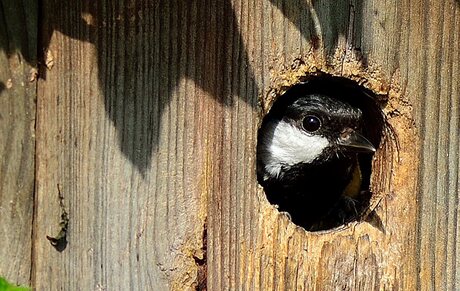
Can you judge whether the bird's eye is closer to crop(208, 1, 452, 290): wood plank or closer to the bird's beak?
the bird's beak

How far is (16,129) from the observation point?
1.92 meters

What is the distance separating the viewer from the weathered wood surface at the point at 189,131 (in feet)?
6.15

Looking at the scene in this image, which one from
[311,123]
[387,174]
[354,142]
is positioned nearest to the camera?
[387,174]

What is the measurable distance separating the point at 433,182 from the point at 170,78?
750mm

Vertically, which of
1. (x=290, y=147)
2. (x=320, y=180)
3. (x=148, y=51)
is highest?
(x=148, y=51)

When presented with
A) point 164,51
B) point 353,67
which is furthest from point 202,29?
point 353,67

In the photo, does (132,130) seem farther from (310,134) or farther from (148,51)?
(310,134)

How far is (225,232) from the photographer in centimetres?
190

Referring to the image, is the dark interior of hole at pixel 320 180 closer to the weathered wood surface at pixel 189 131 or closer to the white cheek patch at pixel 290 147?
the white cheek patch at pixel 290 147

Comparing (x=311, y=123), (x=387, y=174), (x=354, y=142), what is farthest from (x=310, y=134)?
(x=387, y=174)

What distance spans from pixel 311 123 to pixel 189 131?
80 cm

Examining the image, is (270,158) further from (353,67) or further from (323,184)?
(353,67)

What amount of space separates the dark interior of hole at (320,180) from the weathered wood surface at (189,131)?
347 millimetres

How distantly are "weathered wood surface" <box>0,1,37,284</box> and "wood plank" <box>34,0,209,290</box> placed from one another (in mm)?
35
